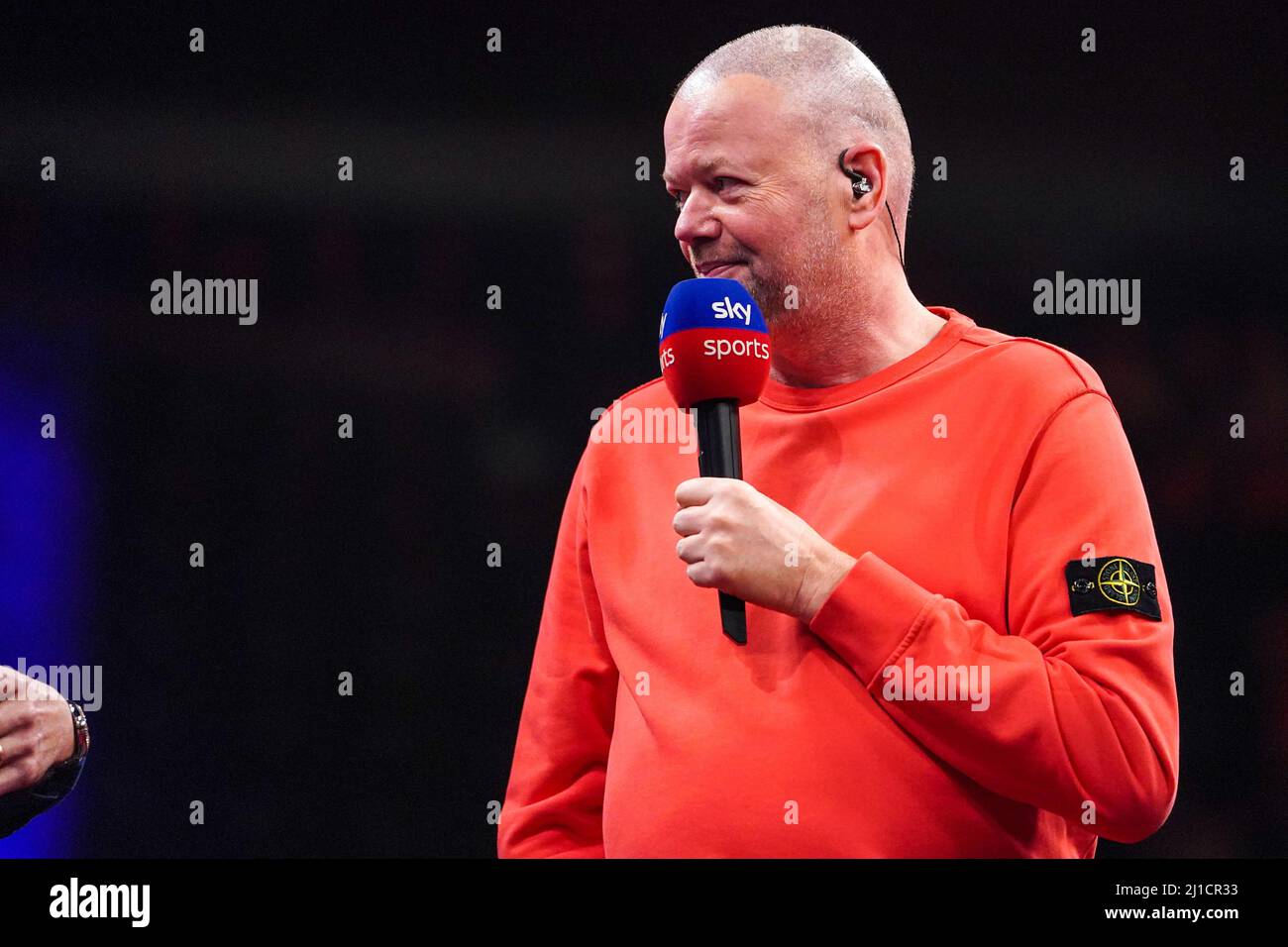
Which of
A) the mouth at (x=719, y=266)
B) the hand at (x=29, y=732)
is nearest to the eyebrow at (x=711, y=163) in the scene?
the mouth at (x=719, y=266)

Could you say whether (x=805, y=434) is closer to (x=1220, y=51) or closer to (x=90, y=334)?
(x=1220, y=51)

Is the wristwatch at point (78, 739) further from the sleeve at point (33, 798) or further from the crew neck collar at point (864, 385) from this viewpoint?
the crew neck collar at point (864, 385)

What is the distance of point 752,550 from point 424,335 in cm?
100

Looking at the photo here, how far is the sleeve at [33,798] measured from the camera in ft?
5.20

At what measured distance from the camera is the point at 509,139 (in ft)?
7.17

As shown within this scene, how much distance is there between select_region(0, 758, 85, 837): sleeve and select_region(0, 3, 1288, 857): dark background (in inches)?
18.0

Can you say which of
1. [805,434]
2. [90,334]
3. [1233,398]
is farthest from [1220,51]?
[90,334]

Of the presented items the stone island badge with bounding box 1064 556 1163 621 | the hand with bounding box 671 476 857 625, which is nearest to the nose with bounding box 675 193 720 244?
the hand with bounding box 671 476 857 625

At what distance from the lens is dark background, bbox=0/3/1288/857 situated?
6.80 ft

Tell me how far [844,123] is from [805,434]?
0.39 m

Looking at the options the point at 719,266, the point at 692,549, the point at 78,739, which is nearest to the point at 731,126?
the point at 719,266

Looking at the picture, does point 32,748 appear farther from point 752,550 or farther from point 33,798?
point 752,550

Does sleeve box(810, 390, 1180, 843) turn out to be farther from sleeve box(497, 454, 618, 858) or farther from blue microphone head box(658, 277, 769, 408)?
sleeve box(497, 454, 618, 858)

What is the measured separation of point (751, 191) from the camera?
1.58m
